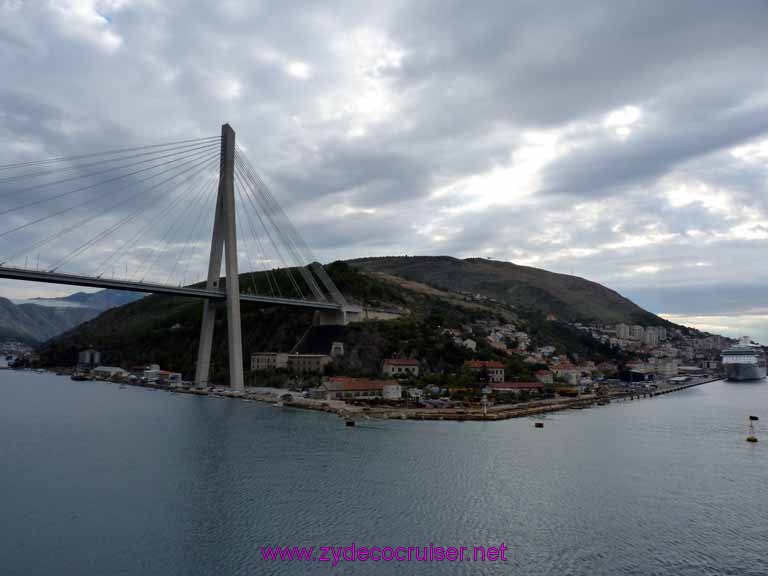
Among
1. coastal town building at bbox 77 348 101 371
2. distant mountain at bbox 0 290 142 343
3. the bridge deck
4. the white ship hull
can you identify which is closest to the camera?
the bridge deck

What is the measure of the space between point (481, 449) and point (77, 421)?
17.1 m

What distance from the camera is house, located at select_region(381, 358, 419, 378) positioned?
3769 centimetres

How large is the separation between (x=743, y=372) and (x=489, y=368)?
43.9 metres

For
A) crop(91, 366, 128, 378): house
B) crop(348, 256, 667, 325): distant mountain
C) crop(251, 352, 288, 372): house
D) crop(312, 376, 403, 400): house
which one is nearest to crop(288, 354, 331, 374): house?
crop(251, 352, 288, 372): house

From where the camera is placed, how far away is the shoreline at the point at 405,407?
27.3m

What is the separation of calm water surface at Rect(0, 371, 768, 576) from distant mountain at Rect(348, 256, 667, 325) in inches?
3348

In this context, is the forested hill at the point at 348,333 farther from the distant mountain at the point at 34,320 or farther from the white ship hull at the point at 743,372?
the distant mountain at the point at 34,320

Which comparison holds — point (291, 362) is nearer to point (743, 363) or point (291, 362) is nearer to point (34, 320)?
point (743, 363)

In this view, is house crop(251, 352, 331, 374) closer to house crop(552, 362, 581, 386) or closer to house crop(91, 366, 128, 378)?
house crop(91, 366, 128, 378)

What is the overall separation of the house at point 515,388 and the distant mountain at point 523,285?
66.9m

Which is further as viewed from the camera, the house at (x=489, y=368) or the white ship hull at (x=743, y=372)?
the white ship hull at (x=743, y=372)

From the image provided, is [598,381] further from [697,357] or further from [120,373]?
[697,357]

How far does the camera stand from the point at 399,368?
125ft

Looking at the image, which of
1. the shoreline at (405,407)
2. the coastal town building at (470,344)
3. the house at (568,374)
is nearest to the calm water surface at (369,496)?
the shoreline at (405,407)
